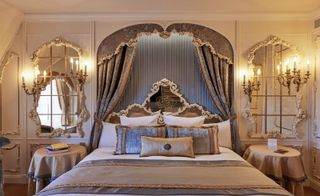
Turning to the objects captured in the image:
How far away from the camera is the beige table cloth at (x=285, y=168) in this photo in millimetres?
3387

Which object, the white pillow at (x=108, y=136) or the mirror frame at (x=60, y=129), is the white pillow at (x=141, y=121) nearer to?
the white pillow at (x=108, y=136)

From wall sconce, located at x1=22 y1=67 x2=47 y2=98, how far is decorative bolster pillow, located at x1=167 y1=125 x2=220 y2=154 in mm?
2025

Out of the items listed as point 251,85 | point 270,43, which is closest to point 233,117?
point 251,85

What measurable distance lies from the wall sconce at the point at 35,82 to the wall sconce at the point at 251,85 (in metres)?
2.93

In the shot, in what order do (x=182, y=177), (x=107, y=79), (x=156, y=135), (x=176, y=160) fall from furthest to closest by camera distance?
(x=107, y=79) → (x=156, y=135) → (x=176, y=160) → (x=182, y=177)

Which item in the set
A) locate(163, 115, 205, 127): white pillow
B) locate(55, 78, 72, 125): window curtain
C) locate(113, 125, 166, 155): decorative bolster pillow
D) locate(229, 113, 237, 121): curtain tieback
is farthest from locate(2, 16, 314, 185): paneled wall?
locate(113, 125, 166, 155): decorative bolster pillow

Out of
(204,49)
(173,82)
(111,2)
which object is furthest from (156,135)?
(111,2)

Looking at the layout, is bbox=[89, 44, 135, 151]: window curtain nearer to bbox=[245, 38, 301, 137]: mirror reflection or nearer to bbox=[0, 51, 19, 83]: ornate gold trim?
bbox=[0, 51, 19, 83]: ornate gold trim

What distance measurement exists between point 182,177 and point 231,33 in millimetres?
2482

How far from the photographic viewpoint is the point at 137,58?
427 centimetres

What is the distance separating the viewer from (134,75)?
4273 mm

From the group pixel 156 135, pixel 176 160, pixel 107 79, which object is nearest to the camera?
pixel 176 160

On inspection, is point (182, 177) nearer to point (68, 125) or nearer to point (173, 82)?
point (173, 82)

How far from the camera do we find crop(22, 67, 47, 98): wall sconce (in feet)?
13.8
